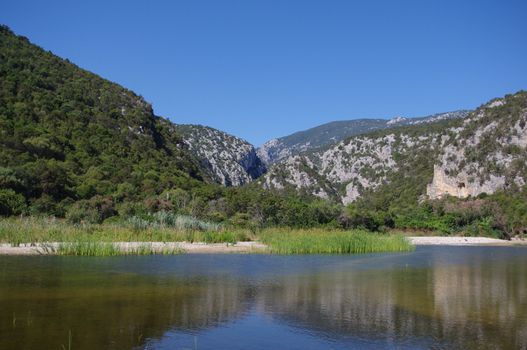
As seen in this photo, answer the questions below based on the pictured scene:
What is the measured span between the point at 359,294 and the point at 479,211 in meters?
72.5

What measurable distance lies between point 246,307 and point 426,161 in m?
120

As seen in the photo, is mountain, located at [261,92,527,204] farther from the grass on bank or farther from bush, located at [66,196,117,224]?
bush, located at [66,196,117,224]

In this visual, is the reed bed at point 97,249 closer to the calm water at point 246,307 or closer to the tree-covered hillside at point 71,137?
the calm water at point 246,307

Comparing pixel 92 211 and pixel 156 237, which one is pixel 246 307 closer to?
pixel 156 237

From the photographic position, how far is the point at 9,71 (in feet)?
227

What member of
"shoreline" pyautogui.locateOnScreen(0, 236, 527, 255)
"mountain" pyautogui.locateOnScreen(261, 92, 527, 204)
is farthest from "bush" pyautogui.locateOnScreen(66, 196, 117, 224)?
"mountain" pyautogui.locateOnScreen(261, 92, 527, 204)

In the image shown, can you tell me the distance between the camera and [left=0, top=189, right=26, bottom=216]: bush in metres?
41.0

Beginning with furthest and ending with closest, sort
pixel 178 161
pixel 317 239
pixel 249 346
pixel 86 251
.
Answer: pixel 178 161 → pixel 317 239 → pixel 86 251 → pixel 249 346

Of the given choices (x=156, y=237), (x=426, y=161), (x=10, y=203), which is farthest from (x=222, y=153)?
(x=156, y=237)

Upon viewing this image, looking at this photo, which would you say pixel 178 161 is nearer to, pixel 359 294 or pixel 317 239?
pixel 317 239

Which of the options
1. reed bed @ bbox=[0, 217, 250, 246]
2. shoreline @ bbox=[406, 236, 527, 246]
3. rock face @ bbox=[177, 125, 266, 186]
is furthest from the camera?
rock face @ bbox=[177, 125, 266, 186]

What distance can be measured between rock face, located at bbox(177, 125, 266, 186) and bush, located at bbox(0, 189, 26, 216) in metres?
91.6

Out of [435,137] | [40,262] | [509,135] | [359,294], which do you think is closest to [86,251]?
[40,262]

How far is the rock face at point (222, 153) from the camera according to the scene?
14162cm
